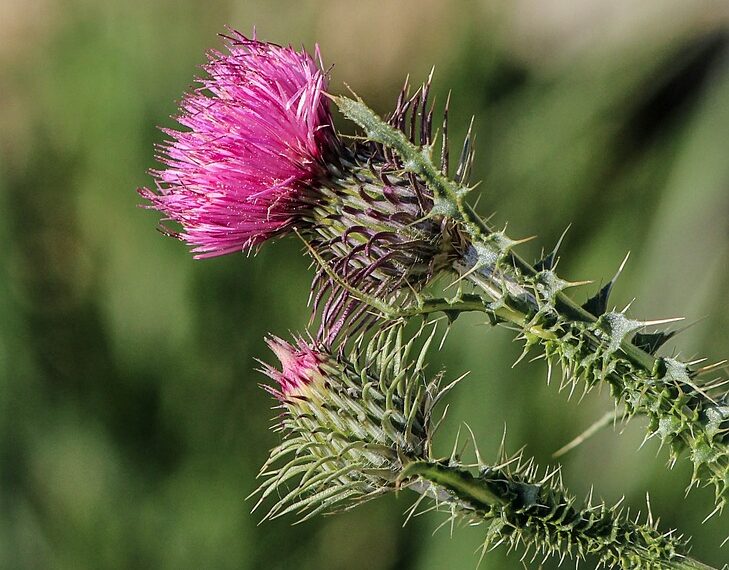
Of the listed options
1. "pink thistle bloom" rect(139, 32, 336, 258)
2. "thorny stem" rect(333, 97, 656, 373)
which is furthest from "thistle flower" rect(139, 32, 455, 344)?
"thorny stem" rect(333, 97, 656, 373)

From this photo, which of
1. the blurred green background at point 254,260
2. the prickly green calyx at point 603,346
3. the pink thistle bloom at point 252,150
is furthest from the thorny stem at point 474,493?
the blurred green background at point 254,260

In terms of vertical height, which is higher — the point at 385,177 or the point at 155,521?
the point at 385,177

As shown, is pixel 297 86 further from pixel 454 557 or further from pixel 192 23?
pixel 192 23

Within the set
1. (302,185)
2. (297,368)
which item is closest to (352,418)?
(297,368)

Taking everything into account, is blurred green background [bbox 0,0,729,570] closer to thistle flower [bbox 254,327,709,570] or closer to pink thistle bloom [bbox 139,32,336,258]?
thistle flower [bbox 254,327,709,570]

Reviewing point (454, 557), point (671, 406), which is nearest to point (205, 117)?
point (671, 406)

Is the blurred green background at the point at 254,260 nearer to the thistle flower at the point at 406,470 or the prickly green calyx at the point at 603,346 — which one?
the thistle flower at the point at 406,470
